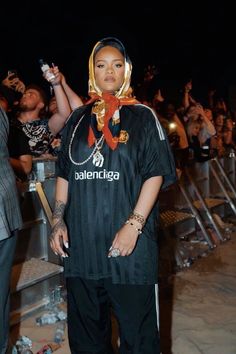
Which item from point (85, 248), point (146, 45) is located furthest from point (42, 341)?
point (146, 45)

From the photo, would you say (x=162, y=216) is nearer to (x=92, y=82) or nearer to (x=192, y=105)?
(x=192, y=105)

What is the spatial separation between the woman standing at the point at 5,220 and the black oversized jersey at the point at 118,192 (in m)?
0.38

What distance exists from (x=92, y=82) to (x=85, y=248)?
35.1 inches

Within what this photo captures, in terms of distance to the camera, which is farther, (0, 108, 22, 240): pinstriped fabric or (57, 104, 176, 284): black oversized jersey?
(0, 108, 22, 240): pinstriped fabric

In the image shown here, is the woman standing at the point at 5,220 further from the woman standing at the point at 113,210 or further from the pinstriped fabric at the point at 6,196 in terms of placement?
the woman standing at the point at 113,210

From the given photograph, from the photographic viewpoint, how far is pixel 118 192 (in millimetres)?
1890

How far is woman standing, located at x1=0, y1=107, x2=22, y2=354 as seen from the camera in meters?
2.04

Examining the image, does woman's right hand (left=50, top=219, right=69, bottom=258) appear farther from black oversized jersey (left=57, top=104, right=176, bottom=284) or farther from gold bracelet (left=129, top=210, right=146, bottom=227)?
gold bracelet (left=129, top=210, right=146, bottom=227)

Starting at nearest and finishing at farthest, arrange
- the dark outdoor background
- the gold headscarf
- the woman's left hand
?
the woman's left hand → the gold headscarf → the dark outdoor background

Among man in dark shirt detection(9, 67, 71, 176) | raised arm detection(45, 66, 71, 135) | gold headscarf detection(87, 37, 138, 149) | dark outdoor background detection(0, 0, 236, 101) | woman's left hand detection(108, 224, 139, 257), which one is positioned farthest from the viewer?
dark outdoor background detection(0, 0, 236, 101)

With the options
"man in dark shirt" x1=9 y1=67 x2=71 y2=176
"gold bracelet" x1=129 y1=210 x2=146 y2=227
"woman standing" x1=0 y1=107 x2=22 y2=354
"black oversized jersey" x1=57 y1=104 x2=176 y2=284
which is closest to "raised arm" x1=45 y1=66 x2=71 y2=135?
"man in dark shirt" x1=9 y1=67 x2=71 y2=176

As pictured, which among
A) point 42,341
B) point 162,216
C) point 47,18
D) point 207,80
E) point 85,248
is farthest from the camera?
point 207,80

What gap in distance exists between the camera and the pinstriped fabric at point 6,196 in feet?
6.63

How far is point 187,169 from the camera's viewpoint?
625 centimetres
